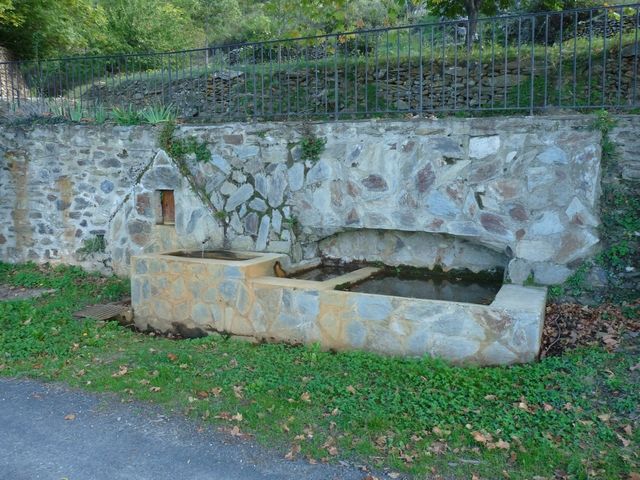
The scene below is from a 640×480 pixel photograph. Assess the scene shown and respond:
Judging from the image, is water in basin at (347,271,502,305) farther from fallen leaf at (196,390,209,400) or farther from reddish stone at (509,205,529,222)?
fallen leaf at (196,390,209,400)

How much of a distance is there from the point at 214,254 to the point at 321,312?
6.95 feet

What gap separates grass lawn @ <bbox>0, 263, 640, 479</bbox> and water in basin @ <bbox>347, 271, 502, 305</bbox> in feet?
3.92

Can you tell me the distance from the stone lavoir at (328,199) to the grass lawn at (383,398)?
1.54 ft

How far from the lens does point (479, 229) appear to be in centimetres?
632

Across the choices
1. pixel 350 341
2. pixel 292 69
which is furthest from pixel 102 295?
pixel 292 69

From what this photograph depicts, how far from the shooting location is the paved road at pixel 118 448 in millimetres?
3701

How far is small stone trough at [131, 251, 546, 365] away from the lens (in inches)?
201

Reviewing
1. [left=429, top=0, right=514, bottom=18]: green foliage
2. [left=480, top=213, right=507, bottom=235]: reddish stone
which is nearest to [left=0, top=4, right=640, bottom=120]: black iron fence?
[left=429, top=0, right=514, bottom=18]: green foliage

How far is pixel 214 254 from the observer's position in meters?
7.42

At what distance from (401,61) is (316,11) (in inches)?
60.4

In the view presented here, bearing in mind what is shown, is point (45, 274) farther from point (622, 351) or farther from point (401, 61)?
point (622, 351)

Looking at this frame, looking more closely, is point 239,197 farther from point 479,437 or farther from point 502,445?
point 502,445

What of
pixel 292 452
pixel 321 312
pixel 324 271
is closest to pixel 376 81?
pixel 324 271

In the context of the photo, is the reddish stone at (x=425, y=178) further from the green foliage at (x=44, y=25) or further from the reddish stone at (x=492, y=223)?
the green foliage at (x=44, y=25)
